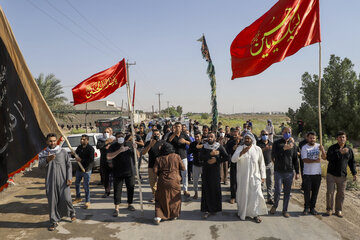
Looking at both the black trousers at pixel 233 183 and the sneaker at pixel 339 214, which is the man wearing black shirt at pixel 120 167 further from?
the sneaker at pixel 339 214

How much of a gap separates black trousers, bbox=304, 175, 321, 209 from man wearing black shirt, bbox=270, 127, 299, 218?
1.06 feet

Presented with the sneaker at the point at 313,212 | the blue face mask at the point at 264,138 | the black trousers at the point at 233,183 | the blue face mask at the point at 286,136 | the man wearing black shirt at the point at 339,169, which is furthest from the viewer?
the blue face mask at the point at 264,138

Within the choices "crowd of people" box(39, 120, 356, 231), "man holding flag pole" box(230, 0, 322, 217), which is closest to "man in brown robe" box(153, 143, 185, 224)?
"crowd of people" box(39, 120, 356, 231)

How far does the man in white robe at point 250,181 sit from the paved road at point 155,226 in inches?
9.1

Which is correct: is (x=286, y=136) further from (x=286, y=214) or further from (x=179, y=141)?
(x=179, y=141)

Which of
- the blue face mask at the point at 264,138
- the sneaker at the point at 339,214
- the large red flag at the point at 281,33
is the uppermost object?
the large red flag at the point at 281,33

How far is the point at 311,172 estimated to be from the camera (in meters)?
5.61

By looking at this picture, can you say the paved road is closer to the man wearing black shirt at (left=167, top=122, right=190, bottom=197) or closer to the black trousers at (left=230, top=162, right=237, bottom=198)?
the black trousers at (left=230, top=162, right=237, bottom=198)

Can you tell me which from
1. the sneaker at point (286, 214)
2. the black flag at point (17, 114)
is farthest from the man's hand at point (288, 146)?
the black flag at point (17, 114)

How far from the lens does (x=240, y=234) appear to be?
4.76 meters

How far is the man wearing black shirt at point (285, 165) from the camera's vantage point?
568 cm

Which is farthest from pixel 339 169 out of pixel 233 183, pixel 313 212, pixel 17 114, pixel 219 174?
pixel 17 114

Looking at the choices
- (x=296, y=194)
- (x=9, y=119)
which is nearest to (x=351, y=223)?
(x=296, y=194)

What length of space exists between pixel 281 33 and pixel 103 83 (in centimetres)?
401
